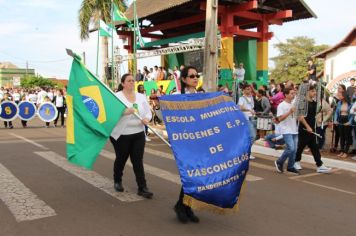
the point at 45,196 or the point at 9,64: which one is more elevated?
the point at 9,64

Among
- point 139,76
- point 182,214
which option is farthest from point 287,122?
point 139,76

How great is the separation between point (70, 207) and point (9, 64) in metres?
135

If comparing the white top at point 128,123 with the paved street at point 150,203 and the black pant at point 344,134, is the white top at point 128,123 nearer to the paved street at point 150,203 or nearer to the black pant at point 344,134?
the paved street at point 150,203

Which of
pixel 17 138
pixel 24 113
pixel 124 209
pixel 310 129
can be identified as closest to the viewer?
pixel 124 209

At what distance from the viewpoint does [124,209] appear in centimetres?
519

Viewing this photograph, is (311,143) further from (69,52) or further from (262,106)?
(69,52)

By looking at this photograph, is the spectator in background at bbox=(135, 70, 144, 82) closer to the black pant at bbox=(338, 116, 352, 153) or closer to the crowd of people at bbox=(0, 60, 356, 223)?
the crowd of people at bbox=(0, 60, 356, 223)

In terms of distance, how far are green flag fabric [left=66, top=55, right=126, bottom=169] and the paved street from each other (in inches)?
32.7

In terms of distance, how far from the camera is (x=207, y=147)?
441cm

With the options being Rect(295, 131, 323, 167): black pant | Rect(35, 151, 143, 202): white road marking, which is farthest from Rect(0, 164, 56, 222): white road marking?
Rect(295, 131, 323, 167): black pant

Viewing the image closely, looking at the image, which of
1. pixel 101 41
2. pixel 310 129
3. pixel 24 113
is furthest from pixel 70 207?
pixel 101 41

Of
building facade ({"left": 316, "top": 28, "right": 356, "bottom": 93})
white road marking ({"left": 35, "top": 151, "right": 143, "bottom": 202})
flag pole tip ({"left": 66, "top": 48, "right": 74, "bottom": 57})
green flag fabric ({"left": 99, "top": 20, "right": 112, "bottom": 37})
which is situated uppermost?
green flag fabric ({"left": 99, "top": 20, "right": 112, "bottom": 37})

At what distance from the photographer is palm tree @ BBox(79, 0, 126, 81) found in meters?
28.6

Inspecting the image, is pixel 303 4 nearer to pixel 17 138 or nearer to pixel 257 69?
pixel 257 69
